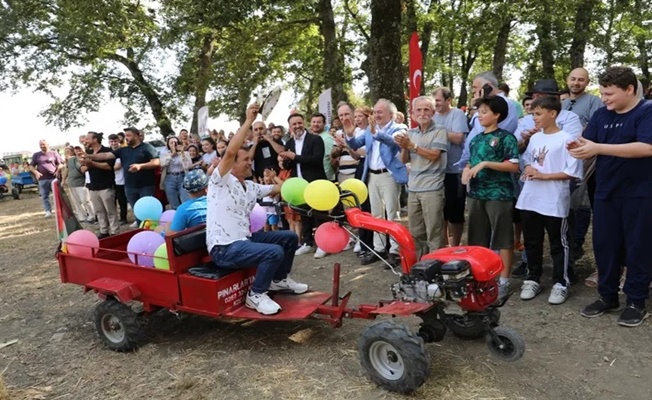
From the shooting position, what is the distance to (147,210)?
538cm

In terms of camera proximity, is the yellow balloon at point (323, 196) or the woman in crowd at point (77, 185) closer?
the yellow balloon at point (323, 196)

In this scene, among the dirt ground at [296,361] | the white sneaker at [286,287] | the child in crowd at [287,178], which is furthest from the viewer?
the child in crowd at [287,178]

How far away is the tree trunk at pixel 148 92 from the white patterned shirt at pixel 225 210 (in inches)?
748

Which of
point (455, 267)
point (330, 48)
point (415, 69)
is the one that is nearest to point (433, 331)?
point (455, 267)

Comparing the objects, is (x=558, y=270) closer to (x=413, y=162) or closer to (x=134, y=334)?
(x=413, y=162)

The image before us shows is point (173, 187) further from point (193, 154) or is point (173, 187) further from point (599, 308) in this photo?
point (599, 308)

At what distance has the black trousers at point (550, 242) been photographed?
4496 millimetres

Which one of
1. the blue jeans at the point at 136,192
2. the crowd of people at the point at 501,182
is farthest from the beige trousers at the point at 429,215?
the blue jeans at the point at 136,192

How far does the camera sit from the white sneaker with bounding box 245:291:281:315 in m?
3.81

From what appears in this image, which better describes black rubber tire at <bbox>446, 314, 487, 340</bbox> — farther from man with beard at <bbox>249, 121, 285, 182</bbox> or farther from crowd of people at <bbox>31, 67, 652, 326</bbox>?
man with beard at <bbox>249, 121, 285, 182</bbox>

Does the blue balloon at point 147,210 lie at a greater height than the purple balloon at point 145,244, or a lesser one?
greater

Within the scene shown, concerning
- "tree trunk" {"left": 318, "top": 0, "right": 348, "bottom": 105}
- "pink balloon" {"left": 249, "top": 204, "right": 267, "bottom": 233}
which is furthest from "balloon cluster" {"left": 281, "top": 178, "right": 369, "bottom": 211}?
"tree trunk" {"left": 318, "top": 0, "right": 348, "bottom": 105}

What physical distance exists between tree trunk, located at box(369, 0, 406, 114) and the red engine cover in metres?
5.84

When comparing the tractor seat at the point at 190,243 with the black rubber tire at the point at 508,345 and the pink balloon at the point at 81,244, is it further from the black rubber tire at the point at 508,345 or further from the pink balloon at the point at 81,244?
the black rubber tire at the point at 508,345
